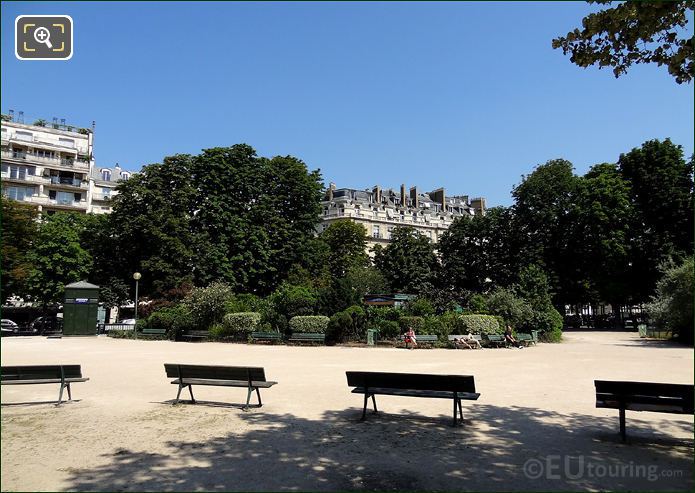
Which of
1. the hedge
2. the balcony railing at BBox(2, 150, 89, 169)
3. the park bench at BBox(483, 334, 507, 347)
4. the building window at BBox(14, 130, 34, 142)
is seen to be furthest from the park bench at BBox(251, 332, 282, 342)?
the building window at BBox(14, 130, 34, 142)

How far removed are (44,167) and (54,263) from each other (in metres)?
31.3

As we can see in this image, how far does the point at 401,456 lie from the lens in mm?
6500

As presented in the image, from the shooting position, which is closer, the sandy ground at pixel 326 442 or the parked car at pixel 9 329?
the sandy ground at pixel 326 442

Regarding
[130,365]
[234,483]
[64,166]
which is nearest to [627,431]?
[234,483]

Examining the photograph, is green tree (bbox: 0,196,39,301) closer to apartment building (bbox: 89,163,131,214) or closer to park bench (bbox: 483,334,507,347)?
apartment building (bbox: 89,163,131,214)

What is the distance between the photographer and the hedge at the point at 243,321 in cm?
2909

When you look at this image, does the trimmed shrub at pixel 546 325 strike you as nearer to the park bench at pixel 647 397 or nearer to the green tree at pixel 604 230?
the green tree at pixel 604 230

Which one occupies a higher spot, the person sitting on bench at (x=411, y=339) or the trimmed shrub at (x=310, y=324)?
the trimmed shrub at (x=310, y=324)

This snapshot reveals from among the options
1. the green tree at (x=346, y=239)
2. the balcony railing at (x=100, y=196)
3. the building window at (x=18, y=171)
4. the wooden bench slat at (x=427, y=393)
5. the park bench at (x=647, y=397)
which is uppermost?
the building window at (x=18, y=171)

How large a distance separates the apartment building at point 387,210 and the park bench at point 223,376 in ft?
245

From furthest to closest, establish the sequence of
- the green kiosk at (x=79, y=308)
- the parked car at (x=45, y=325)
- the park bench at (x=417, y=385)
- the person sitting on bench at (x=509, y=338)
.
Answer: the parked car at (x=45, y=325) → the green kiosk at (x=79, y=308) → the person sitting on bench at (x=509, y=338) → the park bench at (x=417, y=385)

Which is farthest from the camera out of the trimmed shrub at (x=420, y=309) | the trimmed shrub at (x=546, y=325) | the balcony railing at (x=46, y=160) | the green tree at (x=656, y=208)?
the balcony railing at (x=46, y=160)

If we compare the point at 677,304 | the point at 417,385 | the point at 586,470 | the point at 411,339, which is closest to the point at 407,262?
the point at 677,304

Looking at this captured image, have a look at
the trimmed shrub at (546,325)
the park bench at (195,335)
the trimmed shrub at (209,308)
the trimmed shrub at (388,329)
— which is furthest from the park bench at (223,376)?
the trimmed shrub at (546,325)
